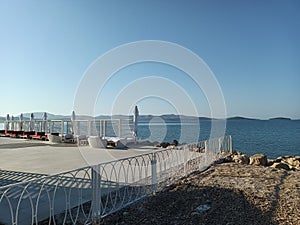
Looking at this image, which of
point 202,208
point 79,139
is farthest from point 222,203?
point 79,139

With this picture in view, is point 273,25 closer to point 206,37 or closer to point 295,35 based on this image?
point 206,37

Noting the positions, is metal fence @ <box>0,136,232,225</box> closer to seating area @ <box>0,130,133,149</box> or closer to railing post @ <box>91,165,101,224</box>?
railing post @ <box>91,165,101,224</box>

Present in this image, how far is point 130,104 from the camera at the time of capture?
38.0 ft

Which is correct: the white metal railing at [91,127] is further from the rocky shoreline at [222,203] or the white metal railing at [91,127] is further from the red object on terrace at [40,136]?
the rocky shoreline at [222,203]

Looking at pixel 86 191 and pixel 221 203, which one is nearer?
pixel 221 203

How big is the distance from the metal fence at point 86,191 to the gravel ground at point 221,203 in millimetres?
220

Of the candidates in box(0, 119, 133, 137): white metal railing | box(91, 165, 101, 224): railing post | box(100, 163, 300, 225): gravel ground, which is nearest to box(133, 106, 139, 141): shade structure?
box(0, 119, 133, 137): white metal railing

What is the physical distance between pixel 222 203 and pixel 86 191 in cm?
215

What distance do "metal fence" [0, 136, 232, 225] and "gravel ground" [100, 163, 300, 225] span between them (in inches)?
8.7

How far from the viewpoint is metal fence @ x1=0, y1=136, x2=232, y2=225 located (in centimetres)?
308

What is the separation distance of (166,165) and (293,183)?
2734 millimetres

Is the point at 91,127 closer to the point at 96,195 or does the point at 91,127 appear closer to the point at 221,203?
the point at 221,203

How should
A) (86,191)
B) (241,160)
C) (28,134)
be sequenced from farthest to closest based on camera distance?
1. (28,134)
2. (241,160)
3. (86,191)

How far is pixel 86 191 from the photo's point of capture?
4246 mm
